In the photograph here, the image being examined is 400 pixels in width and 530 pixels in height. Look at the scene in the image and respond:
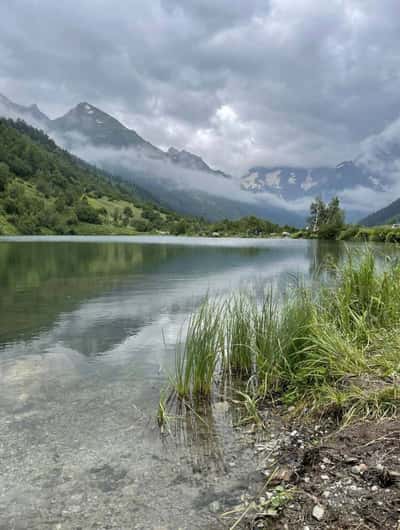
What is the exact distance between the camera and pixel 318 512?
13.6 feet

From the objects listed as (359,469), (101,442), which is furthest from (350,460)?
(101,442)

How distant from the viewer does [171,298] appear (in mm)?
22031

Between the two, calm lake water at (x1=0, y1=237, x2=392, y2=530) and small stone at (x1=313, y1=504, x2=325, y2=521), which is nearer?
small stone at (x1=313, y1=504, x2=325, y2=521)

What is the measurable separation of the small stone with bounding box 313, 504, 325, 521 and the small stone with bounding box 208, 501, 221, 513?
1.29 metres

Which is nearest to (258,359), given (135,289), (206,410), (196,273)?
(206,410)

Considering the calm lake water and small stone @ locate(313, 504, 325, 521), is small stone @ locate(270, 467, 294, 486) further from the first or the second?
small stone @ locate(313, 504, 325, 521)

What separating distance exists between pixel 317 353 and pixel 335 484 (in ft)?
12.9

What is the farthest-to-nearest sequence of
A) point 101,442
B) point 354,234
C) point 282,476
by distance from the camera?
point 354,234 → point 101,442 → point 282,476

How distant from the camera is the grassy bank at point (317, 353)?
6605 millimetres

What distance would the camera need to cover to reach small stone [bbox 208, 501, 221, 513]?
479 centimetres

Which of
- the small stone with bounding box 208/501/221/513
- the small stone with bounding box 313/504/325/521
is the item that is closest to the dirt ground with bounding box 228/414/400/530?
the small stone with bounding box 313/504/325/521

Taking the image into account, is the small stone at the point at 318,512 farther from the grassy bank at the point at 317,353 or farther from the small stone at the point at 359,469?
the grassy bank at the point at 317,353

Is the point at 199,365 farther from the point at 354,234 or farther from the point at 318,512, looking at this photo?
the point at 354,234

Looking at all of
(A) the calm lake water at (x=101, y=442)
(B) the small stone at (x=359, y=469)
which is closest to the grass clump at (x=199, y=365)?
(A) the calm lake water at (x=101, y=442)
